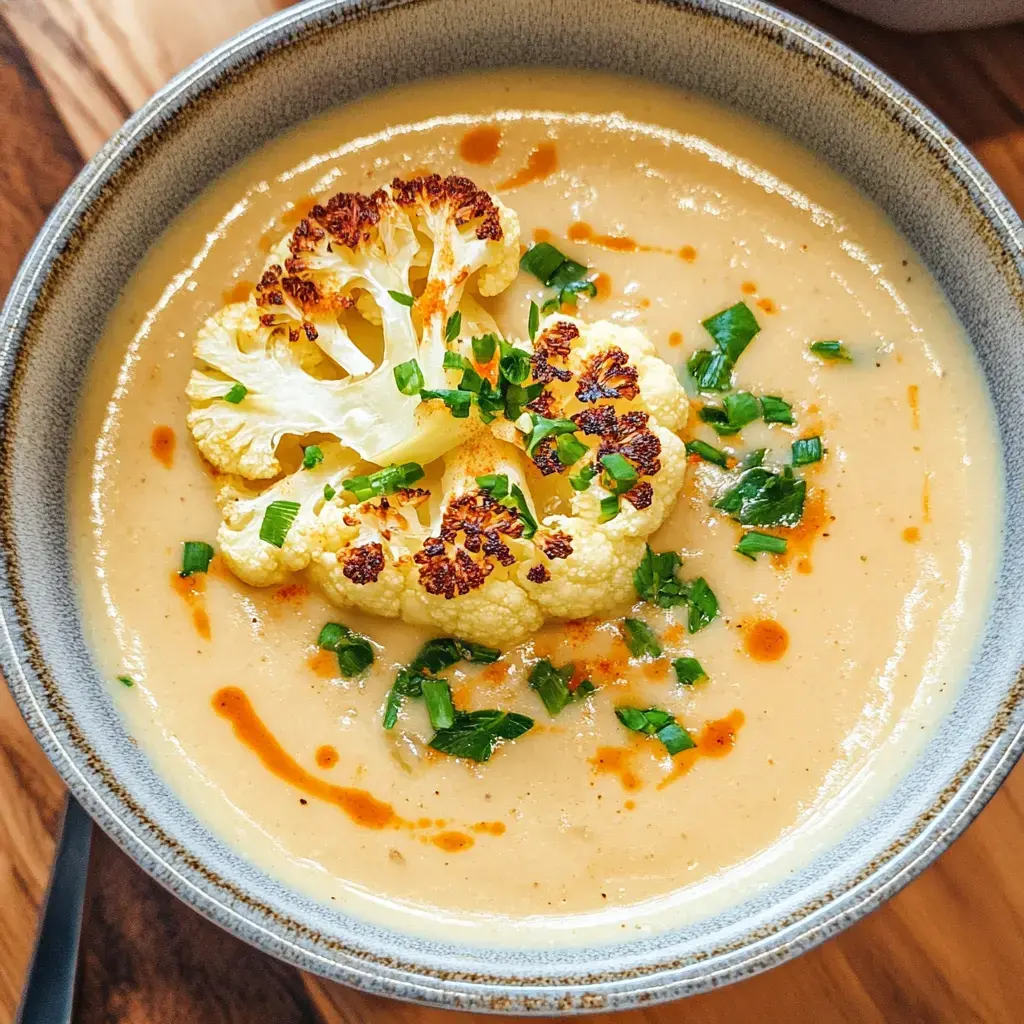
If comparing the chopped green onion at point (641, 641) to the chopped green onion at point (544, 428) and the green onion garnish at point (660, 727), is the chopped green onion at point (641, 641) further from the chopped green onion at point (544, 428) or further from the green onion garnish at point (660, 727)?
the chopped green onion at point (544, 428)

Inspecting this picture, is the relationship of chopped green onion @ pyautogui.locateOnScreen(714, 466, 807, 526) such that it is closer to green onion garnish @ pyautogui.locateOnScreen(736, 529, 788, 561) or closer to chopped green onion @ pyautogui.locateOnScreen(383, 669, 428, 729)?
green onion garnish @ pyautogui.locateOnScreen(736, 529, 788, 561)

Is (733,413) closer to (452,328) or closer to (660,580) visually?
(660,580)

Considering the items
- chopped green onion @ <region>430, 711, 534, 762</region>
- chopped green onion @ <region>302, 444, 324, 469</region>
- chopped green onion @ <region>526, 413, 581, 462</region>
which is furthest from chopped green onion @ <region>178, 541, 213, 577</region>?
chopped green onion @ <region>526, 413, 581, 462</region>

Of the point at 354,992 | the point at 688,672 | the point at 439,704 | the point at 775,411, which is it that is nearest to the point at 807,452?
the point at 775,411

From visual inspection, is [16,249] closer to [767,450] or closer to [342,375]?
[342,375]

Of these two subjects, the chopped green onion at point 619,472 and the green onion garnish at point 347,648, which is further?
the green onion garnish at point 347,648

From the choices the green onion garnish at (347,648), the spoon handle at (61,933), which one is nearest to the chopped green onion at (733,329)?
the green onion garnish at (347,648)

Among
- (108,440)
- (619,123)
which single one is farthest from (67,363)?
(619,123)
